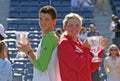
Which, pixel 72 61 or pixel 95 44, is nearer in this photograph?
pixel 72 61

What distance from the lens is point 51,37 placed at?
14.3 ft

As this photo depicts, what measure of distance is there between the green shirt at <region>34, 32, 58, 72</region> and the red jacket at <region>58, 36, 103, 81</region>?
84 mm

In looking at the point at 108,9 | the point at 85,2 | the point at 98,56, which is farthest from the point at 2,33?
the point at 108,9

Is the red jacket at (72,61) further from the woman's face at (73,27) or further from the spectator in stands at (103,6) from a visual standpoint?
the spectator in stands at (103,6)

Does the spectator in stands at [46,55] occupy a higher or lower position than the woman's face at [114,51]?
higher

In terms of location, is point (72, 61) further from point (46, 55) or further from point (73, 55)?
point (46, 55)

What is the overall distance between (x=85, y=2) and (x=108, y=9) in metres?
1.83

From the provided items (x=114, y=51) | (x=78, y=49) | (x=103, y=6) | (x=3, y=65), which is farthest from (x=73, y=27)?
(x=103, y=6)

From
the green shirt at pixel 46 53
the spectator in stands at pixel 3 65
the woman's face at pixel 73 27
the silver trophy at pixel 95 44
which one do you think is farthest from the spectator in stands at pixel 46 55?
the spectator in stands at pixel 3 65

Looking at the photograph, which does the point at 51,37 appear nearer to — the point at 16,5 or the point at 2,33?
the point at 2,33

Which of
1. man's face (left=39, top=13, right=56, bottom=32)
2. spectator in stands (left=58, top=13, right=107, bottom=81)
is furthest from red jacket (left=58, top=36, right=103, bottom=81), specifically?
man's face (left=39, top=13, right=56, bottom=32)

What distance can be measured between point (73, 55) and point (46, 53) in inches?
9.7

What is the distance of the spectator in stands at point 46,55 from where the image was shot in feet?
14.2

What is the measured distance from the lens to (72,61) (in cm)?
432
